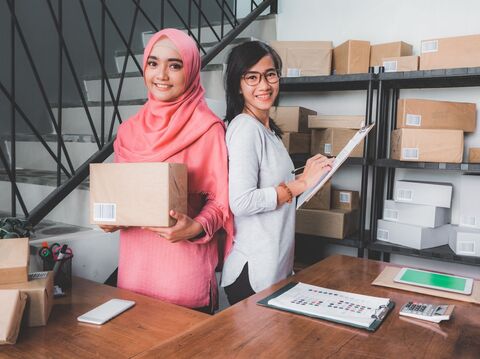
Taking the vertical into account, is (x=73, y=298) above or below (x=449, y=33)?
below

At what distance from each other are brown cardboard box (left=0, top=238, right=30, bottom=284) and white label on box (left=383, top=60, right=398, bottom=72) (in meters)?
1.94

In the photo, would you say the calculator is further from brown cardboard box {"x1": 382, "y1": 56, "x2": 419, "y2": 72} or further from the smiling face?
brown cardboard box {"x1": 382, "y1": 56, "x2": 419, "y2": 72}

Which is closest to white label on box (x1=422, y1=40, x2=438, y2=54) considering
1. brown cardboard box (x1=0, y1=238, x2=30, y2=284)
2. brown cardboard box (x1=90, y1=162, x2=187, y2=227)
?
brown cardboard box (x1=90, y1=162, x2=187, y2=227)

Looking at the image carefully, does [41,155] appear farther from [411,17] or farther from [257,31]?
[411,17]

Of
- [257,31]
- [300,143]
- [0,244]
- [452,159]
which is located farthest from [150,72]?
[257,31]

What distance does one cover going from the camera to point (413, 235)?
2.27 meters

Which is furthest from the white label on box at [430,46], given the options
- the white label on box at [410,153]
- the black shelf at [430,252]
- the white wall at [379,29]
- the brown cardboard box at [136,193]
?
the brown cardboard box at [136,193]

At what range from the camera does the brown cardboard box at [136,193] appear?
1141mm

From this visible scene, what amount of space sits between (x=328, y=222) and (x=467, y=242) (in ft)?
2.25

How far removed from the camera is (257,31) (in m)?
3.06

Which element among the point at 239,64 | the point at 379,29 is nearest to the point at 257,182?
the point at 239,64

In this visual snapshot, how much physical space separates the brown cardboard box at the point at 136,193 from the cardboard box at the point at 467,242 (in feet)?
5.15

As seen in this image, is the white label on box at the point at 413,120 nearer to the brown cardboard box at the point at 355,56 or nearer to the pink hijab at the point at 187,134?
the brown cardboard box at the point at 355,56

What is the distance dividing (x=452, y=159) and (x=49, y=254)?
180 centimetres
